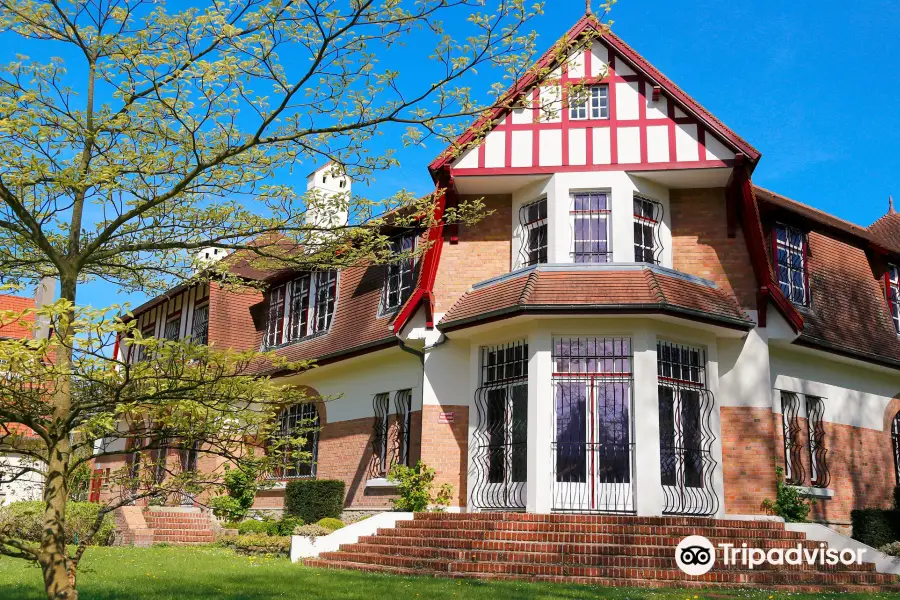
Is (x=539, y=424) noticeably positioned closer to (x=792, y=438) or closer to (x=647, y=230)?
(x=647, y=230)

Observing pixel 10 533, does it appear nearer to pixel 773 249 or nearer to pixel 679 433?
pixel 679 433

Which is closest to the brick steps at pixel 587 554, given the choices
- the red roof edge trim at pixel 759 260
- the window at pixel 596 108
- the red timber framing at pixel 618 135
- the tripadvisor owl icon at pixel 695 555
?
the tripadvisor owl icon at pixel 695 555

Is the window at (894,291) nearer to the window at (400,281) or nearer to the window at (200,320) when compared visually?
the window at (400,281)

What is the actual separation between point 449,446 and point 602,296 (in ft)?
13.2

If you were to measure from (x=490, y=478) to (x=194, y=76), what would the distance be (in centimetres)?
1026

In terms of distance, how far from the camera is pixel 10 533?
5.59 meters

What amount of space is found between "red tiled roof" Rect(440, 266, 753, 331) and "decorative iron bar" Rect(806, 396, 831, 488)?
304cm

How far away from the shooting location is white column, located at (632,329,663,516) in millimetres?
13172

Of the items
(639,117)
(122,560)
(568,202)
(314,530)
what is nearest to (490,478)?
(314,530)

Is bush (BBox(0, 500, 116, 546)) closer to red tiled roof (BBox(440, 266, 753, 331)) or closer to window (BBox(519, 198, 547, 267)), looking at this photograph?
red tiled roof (BBox(440, 266, 753, 331))

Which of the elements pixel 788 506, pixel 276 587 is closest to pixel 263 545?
pixel 276 587

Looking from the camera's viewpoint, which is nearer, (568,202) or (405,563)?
(405,563)

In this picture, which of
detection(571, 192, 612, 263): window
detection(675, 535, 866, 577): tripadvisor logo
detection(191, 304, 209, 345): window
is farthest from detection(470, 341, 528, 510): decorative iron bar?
detection(191, 304, 209, 345): window

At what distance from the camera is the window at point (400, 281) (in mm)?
17422
